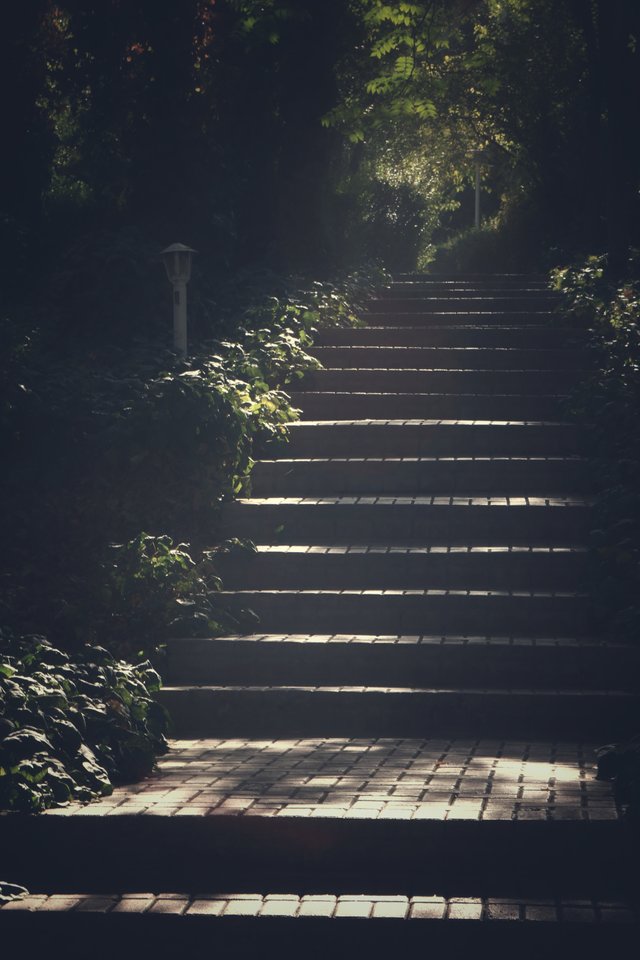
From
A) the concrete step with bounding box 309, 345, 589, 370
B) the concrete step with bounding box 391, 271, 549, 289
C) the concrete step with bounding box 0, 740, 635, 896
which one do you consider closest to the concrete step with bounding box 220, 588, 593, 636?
the concrete step with bounding box 0, 740, 635, 896

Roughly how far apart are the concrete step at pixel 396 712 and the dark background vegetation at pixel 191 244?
1.71ft

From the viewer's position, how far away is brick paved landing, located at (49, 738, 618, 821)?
5.44 metres

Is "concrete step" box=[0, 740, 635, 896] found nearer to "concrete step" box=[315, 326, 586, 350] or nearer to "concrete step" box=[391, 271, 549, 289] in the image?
"concrete step" box=[315, 326, 586, 350]

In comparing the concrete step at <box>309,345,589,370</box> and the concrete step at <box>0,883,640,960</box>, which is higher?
the concrete step at <box>309,345,589,370</box>

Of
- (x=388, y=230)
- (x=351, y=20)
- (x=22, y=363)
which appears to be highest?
(x=351, y=20)

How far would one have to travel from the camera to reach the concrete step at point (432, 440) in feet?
33.7

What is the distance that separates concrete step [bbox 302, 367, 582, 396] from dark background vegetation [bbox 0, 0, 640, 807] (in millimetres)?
367

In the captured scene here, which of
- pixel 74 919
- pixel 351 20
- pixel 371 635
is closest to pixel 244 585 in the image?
pixel 371 635

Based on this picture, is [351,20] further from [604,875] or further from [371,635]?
[604,875]

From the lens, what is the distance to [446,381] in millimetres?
11867

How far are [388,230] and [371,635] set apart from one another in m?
21.2

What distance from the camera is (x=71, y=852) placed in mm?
5520

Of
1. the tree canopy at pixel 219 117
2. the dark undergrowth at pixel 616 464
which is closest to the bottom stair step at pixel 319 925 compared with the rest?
the dark undergrowth at pixel 616 464

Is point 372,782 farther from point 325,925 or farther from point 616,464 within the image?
point 616,464
